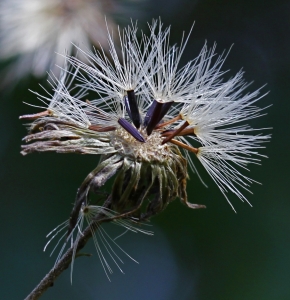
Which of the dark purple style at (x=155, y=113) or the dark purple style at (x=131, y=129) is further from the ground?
the dark purple style at (x=155, y=113)

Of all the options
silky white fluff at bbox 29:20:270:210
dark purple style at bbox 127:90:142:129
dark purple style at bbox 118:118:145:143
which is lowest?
dark purple style at bbox 118:118:145:143

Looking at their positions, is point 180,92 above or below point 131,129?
above

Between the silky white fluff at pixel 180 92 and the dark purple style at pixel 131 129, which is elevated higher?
the silky white fluff at pixel 180 92

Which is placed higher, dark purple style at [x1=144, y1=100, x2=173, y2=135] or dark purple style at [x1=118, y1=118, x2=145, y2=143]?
dark purple style at [x1=144, y1=100, x2=173, y2=135]

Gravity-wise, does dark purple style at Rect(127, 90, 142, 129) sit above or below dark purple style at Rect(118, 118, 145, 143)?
above

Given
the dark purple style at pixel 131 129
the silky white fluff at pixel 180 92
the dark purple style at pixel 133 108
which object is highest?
the silky white fluff at pixel 180 92
